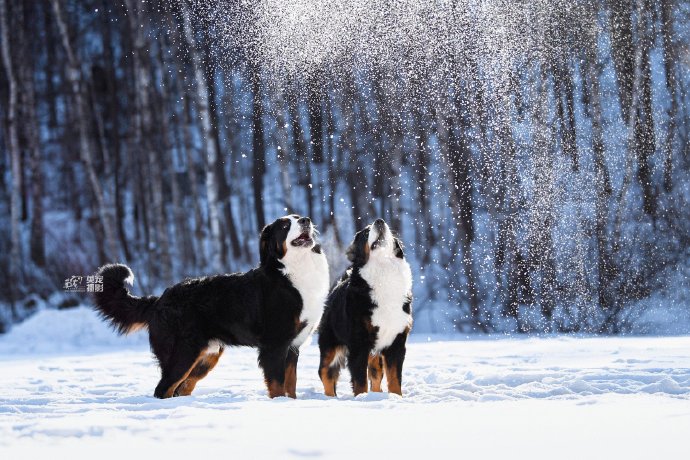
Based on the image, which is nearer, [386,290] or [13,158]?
[386,290]

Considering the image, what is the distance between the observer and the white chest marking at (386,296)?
571cm

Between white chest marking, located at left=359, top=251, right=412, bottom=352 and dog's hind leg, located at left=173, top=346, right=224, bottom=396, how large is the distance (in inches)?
46.1

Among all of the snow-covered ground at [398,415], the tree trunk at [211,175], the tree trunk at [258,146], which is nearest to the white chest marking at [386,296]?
the snow-covered ground at [398,415]

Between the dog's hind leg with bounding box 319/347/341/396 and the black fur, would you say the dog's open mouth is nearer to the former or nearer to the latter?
the black fur

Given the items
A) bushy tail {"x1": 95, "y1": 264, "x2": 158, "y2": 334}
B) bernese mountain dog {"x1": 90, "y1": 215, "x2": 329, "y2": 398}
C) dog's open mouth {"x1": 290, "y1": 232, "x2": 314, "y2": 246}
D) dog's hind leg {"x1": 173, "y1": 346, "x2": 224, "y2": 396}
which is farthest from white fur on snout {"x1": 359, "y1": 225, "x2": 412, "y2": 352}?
bushy tail {"x1": 95, "y1": 264, "x2": 158, "y2": 334}

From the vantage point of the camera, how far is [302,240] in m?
5.55

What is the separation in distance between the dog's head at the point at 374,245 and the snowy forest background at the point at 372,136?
23.2 ft

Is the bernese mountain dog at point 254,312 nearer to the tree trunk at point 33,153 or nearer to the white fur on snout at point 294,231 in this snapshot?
the white fur on snout at point 294,231

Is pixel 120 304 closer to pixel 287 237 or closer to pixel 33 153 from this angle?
pixel 287 237

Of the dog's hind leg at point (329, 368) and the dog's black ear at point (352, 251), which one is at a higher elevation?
the dog's black ear at point (352, 251)

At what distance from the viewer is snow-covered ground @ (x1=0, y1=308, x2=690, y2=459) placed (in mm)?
3080

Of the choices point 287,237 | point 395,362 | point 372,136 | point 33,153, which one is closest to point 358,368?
point 395,362

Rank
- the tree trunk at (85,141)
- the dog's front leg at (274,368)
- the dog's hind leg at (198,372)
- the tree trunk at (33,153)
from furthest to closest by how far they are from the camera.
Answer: the tree trunk at (33,153)
the tree trunk at (85,141)
the dog's hind leg at (198,372)
the dog's front leg at (274,368)

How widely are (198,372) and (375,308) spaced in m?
1.40
